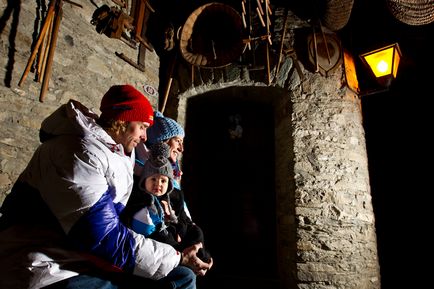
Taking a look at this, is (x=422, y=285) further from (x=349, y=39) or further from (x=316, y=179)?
(x=349, y=39)

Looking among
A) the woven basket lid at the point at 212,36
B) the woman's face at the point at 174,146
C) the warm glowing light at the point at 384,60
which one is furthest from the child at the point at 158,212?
the warm glowing light at the point at 384,60

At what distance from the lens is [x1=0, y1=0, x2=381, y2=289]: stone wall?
2674mm

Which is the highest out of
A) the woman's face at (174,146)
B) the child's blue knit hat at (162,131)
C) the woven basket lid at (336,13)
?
the woven basket lid at (336,13)

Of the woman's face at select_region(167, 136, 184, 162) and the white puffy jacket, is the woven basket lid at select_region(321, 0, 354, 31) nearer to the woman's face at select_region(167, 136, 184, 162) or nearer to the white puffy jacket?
the woman's face at select_region(167, 136, 184, 162)

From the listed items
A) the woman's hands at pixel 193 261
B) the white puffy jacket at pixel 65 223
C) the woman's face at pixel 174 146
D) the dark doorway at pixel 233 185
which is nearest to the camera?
the white puffy jacket at pixel 65 223

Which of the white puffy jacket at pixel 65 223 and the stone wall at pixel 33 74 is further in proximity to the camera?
the stone wall at pixel 33 74

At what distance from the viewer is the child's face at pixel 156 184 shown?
1.77 metres

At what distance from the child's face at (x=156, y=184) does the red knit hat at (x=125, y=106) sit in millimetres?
361

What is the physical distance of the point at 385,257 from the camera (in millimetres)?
5141

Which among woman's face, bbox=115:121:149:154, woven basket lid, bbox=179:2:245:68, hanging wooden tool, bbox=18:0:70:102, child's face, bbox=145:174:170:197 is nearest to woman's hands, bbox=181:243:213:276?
child's face, bbox=145:174:170:197

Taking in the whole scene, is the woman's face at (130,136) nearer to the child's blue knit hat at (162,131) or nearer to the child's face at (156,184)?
the child's face at (156,184)

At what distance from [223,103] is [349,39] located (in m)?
2.38

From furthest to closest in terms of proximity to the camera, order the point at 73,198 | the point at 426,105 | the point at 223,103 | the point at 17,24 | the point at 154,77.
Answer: the point at 426,105 < the point at 223,103 < the point at 154,77 < the point at 17,24 < the point at 73,198

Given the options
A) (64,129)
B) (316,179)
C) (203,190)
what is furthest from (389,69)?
(64,129)
